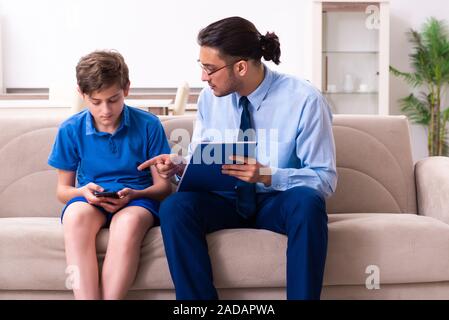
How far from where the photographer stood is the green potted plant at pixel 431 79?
5.67 m

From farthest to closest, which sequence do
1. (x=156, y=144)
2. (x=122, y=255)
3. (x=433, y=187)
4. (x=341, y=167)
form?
(x=341, y=167) < (x=433, y=187) < (x=156, y=144) < (x=122, y=255)

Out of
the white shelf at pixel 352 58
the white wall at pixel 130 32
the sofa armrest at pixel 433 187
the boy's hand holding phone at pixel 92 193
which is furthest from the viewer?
the white wall at pixel 130 32

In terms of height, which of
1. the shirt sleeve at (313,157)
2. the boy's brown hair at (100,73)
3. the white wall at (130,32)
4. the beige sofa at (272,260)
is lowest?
the beige sofa at (272,260)

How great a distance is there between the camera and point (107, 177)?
2090 mm

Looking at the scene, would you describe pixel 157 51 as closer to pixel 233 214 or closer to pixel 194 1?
pixel 194 1

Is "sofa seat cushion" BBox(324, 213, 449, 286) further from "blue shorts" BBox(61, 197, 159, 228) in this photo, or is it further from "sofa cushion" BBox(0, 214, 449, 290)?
"blue shorts" BBox(61, 197, 159, 228)

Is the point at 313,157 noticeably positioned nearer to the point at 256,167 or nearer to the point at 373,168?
the point at 256,167

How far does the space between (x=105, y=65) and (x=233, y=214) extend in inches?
24.8

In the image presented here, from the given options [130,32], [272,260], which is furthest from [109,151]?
[130,32]

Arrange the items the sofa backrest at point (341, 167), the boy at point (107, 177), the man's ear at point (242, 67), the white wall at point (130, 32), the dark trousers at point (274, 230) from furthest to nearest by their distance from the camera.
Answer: the white wall at point (130, 32)
the sofa backrest at point (341, 167)
the man's ear at point (242, 67)
the boy at point (107, 177)
the dark trousers at point (274, 230)

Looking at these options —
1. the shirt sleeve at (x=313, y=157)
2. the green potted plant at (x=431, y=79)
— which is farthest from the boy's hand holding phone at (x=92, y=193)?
the green potted plant at (x=431, y=79)

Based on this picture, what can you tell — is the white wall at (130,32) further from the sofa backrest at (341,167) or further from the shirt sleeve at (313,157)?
the shirt sleeve at (313,157)

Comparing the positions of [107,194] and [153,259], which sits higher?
[107,194]

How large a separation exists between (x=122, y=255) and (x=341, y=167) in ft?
3.33
